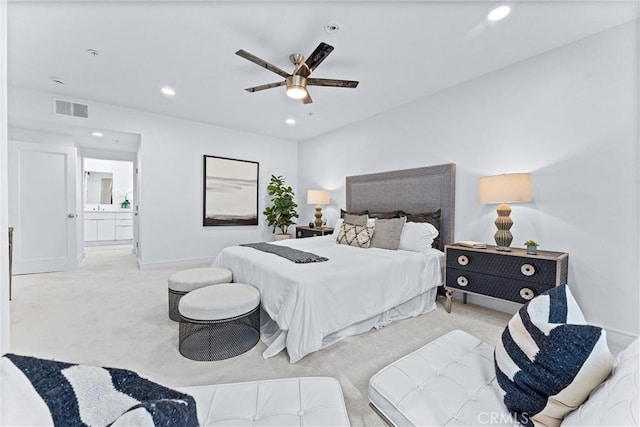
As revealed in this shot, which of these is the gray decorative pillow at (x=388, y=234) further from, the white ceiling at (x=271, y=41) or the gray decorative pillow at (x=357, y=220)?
the white ceiling at (x=271, y=41)

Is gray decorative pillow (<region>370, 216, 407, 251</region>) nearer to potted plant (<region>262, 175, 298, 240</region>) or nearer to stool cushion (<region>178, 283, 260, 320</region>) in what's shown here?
stool cushion (<region>178, 283, 260, 320</region>)

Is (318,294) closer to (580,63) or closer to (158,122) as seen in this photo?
(580,63)

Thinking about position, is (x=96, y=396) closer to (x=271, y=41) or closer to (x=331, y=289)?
(x=331, y=289)

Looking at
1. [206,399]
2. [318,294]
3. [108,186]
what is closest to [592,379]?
[206,399]

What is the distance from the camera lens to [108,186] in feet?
24.9

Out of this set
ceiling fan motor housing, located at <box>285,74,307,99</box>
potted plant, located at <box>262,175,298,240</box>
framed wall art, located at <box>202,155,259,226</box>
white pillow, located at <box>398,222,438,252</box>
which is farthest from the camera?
potted plant, located at <box>262,175,298,240</box>

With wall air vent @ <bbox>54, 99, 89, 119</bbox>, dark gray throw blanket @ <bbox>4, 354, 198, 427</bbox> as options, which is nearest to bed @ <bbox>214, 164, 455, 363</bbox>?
dark gray throw blanket @ <bbox>4, 354, 198, 427</bbox>

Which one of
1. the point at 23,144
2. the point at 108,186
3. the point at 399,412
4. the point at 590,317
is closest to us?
the point at 399,412

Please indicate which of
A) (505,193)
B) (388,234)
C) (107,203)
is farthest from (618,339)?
(107,203)

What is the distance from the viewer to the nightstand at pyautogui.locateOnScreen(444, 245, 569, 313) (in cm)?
217

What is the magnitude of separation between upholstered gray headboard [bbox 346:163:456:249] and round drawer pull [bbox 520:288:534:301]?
102 cm

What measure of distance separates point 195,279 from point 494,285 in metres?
2.80

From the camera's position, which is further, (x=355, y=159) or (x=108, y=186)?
(x=108, y=186)

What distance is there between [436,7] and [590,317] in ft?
9.61
